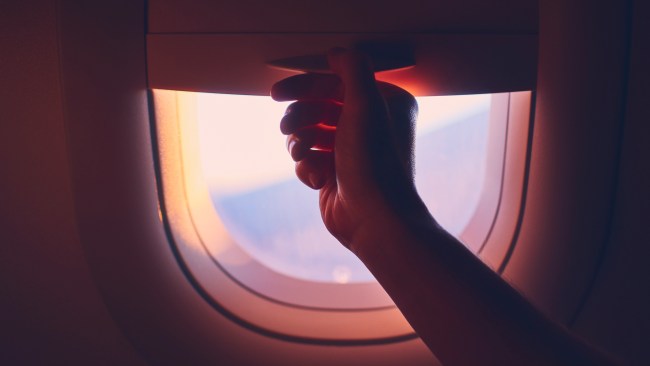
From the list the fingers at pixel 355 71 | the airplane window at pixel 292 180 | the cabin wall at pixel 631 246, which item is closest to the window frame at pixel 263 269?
the airplane window at pixel 292 180

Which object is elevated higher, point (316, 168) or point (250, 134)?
point (250, 134)

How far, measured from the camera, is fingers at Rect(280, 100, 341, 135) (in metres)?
0.66

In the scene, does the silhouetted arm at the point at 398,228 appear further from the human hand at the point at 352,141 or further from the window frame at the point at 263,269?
the window frame at the point at 263,269

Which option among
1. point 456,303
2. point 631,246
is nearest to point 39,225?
point 456,303

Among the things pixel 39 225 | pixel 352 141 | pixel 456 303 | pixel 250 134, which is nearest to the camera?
pixel 456 303

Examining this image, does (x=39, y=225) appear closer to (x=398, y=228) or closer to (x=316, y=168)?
(x=316, y=168)

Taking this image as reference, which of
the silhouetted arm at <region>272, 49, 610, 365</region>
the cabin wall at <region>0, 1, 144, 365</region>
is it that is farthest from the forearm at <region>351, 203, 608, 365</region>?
the cabin wall at <region>0, 1, 144, 365</region>

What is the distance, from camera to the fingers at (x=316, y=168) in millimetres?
701

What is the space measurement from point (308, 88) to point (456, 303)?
0.38m

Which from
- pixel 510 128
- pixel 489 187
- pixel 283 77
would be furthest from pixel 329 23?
pixel 489 187

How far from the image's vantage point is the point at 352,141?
60cm

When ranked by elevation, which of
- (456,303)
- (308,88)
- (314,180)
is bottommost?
(456,303)

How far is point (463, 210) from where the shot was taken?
0.93 metres

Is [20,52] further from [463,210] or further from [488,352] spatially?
[463,210]
